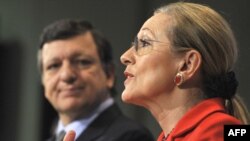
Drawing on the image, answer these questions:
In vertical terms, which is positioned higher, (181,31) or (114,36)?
(181,31)

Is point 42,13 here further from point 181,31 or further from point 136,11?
point 181,31

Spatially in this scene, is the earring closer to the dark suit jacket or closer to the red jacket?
the red jacket

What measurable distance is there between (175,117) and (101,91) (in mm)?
712

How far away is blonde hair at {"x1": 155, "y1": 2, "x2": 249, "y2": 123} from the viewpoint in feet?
4.23

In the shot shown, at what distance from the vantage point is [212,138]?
117 cm

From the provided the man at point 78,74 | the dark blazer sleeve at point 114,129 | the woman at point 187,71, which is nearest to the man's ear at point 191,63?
the woman at point 187,71

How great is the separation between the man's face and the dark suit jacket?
0.11m

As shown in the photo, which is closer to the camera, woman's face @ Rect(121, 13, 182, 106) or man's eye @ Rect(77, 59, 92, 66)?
woman's face @ Rect(121, 13, 182, 106)

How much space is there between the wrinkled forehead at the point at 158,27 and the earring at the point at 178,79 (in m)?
0.10

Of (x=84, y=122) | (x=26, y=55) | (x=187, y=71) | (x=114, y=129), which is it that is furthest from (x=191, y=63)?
(x=26, y=55)

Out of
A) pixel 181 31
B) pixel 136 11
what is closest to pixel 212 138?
pixel 181 31

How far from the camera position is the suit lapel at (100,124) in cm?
173

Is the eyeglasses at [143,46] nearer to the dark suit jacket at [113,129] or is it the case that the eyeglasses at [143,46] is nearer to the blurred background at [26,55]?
the dark suit jacket at [113,129]

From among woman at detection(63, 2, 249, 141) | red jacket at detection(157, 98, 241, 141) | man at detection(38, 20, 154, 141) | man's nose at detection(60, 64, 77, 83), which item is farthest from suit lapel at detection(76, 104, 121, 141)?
red jacket at detection(157, 98, 241, 141)
